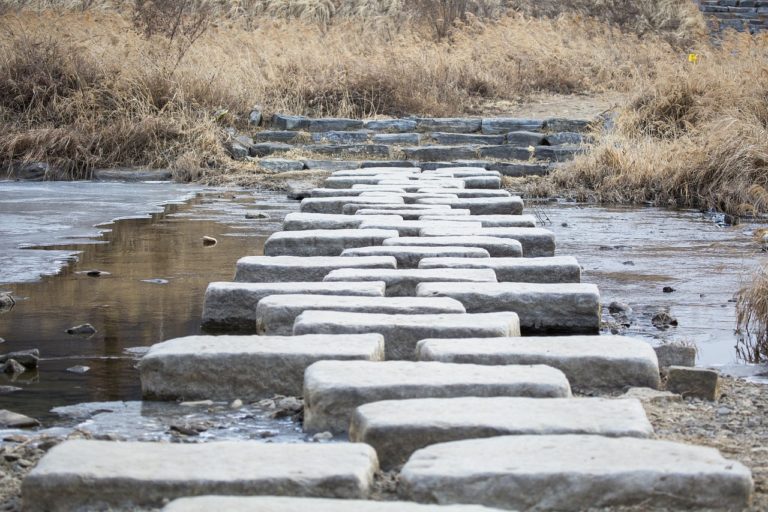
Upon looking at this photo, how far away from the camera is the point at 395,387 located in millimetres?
2230

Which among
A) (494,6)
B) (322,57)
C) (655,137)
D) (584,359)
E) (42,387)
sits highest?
(494,6)

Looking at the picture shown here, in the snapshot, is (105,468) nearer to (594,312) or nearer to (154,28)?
(594,312)

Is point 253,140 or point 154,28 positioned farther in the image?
point 154,28

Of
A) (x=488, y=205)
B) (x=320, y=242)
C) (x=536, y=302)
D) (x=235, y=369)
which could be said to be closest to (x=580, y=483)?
(x=235, y=369)

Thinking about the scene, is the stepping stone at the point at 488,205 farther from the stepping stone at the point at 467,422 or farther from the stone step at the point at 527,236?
the stepping stone at the point at 467,422

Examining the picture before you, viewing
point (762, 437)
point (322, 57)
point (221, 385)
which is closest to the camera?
point (762, 437)

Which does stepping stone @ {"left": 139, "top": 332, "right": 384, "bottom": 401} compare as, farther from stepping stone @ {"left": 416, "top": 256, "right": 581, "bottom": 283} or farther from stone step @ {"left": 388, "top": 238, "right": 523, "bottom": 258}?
stone step @ {"left": 388, "top": 238, "right": 523, "bottom": 258}

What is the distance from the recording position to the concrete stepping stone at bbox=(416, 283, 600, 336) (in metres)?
3.19

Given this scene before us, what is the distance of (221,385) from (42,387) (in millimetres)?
525

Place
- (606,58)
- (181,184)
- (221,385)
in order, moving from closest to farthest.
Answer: (221,385) < (181,184) < (606,58)

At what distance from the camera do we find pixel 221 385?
255 cm

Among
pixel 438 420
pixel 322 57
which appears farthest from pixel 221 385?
pixel 322 57

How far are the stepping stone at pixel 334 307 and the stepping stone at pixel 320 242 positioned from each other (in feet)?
3.57

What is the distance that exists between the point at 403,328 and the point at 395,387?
0.53m
